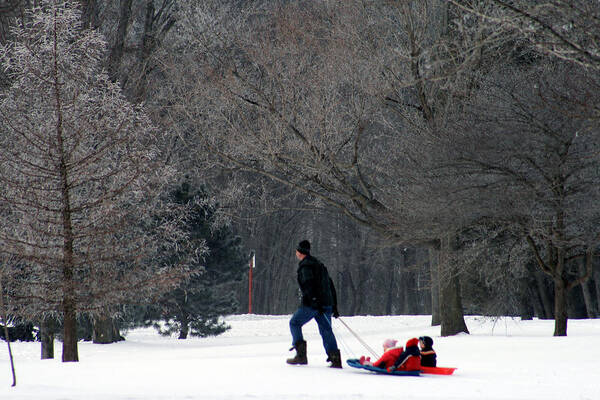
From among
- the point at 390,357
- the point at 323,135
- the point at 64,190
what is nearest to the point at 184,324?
the point at 323,135

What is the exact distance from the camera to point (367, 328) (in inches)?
1203

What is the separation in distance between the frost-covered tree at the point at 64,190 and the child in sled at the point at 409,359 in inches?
262

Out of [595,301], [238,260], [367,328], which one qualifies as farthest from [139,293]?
[595,301]

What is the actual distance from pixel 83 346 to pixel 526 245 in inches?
514

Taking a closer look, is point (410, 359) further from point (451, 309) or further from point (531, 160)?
point (451, 309)

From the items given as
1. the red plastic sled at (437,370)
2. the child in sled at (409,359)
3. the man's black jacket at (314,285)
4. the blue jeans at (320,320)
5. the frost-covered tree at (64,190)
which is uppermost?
the frost-covered tree at (64,190)

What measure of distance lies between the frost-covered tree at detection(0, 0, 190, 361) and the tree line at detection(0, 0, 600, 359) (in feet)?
0.22

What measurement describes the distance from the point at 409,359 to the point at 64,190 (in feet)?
24.1

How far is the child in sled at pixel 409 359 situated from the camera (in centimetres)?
1064

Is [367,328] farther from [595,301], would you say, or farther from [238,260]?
[595,301]

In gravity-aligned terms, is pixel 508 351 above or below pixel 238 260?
below

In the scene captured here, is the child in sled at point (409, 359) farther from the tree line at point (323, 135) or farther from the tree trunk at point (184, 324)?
the tree trunk at point (184, 324)

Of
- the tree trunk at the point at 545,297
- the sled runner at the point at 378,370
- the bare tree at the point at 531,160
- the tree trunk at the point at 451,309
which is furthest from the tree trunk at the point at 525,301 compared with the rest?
the sled runner at the point at 378,370

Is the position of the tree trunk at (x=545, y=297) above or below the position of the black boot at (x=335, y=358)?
above
